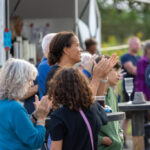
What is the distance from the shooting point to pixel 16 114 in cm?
316

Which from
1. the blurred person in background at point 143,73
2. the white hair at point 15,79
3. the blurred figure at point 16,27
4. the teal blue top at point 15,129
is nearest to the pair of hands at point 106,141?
the teal blue top at point 15,129

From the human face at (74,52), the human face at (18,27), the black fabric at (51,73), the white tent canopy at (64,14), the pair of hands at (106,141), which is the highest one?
the white tent canopy at (64,14)

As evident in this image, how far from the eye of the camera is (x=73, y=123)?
120 inches

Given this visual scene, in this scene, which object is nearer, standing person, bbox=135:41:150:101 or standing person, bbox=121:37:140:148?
standing person, bbox=135:41:150:101

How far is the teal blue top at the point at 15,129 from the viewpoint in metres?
3.15

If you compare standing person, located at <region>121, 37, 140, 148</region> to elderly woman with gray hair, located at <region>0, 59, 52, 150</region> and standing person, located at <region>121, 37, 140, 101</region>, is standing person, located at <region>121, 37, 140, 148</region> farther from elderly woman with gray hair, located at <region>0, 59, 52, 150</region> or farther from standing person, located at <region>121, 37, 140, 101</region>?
elderly woman with gray hair, located at <region>0, 59, 52, 150</region>

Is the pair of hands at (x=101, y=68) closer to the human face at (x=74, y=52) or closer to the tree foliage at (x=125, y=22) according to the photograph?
the human face at (x=74, y=52)

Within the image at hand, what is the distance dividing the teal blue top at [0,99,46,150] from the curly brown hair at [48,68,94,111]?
0.85 feet

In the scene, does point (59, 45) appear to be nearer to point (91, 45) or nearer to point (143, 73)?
point (91, 45)

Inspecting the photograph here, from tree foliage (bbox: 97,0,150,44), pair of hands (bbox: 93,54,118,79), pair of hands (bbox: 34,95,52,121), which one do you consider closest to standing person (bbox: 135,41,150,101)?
pair of hands (bbox: 93,54,118,79)

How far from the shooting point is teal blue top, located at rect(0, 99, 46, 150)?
3.15 metres

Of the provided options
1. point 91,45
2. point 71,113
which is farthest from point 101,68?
point 91,45

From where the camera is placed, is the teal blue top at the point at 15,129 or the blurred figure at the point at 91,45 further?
the blurred figure at the point at 91,45

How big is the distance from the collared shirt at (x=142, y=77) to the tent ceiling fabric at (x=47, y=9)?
1.47 m
